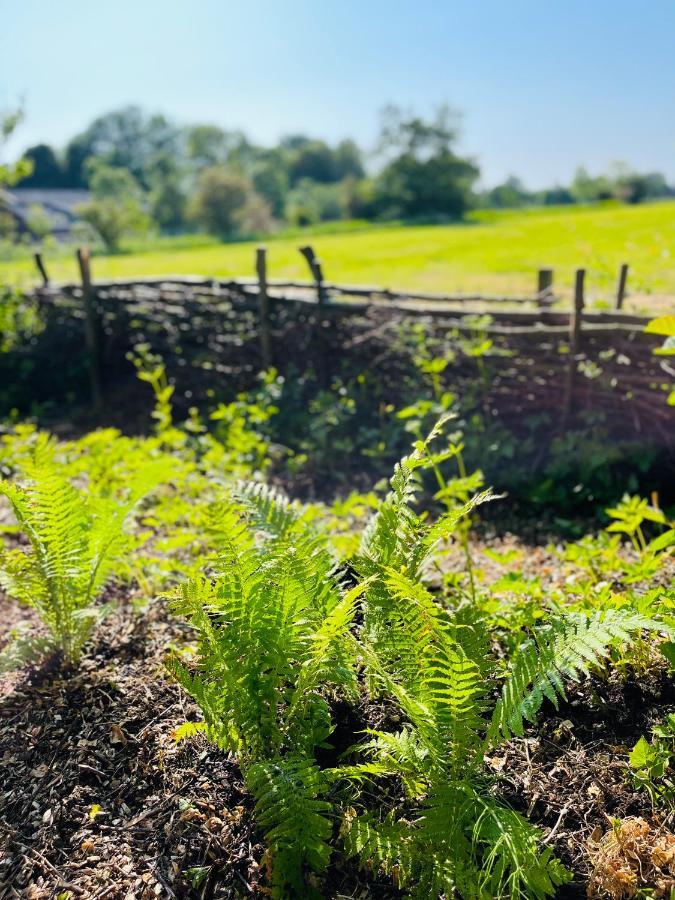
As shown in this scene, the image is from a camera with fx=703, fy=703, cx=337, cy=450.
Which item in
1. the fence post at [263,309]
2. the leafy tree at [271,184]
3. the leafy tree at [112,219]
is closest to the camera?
the fence post at [263,309]

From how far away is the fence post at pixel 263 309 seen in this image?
604cm

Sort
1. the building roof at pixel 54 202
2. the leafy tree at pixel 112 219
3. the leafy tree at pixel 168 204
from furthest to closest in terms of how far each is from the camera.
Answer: the leafy tree at pixel 168 204 → the building roof at pixel 54 202 → the leafy tree at pixel 112 219

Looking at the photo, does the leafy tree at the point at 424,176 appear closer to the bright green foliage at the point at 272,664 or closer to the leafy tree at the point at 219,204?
the leafy tree at the point at 219,204

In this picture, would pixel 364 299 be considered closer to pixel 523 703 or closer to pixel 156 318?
pixel 156 318

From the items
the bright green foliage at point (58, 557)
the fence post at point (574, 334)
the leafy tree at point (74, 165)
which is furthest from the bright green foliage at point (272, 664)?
Result: the leafy tree at point (74, 165)

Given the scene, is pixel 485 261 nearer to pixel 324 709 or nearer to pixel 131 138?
pixel 324 709

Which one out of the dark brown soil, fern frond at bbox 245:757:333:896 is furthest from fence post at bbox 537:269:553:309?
fern frond at bbox 245:757:333:896

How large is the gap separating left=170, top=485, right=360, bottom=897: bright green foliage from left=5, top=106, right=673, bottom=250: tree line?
308 inches

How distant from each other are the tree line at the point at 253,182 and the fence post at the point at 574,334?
21.7ft

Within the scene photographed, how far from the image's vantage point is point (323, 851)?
1590 millimetres

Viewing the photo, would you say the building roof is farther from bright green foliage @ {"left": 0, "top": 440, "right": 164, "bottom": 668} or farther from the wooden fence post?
bright green foliage @ {"left": 0, "top": 440, "right": 164, "bottom": 668}

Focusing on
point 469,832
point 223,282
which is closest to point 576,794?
point 469,832

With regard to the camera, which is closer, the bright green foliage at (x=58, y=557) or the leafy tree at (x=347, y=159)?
the bright green foliage at (x=58, y=557)

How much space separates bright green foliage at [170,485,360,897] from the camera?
1.70m
